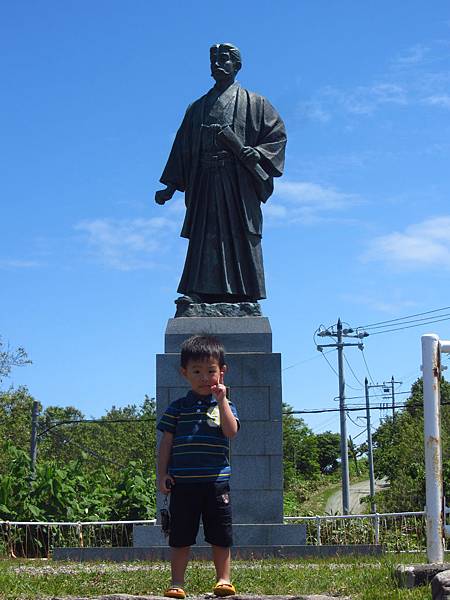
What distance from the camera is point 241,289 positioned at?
35.9 feet

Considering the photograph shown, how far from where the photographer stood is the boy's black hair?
4.88 m

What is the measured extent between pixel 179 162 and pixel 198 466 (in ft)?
23.3

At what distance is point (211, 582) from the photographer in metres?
5.85

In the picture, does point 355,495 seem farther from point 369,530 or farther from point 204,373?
point 204,373

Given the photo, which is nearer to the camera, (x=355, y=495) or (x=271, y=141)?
(x=271, y=141)

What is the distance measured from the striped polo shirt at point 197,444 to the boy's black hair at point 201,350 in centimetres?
24

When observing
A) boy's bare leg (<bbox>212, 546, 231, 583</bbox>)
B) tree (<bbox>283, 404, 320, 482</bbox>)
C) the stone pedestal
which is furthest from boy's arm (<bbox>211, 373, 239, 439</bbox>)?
tree (<bbox>283, 404, 320, 482</bbox>)

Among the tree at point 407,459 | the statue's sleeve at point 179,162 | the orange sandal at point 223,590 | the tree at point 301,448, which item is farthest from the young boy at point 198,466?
the tree at point 301,448

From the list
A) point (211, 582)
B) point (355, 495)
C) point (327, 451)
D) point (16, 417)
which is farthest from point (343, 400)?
point (327, 451)

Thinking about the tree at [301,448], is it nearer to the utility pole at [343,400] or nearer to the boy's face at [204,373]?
the utility pole at [343,400]

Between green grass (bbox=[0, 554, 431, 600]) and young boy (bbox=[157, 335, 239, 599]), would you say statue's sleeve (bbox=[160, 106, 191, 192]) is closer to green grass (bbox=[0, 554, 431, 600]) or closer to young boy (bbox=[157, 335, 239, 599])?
green grass (bbox=[0, 554, 431, 600])

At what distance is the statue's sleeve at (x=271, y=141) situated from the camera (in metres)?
11.1

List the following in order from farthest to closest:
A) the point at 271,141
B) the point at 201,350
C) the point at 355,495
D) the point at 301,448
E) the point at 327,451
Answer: the point at 327,451 < the point at 301,448 < the point at 355,495 < the point at 271,141 < the point at 201,350

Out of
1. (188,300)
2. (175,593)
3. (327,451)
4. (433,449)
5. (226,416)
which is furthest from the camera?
(327,451)
